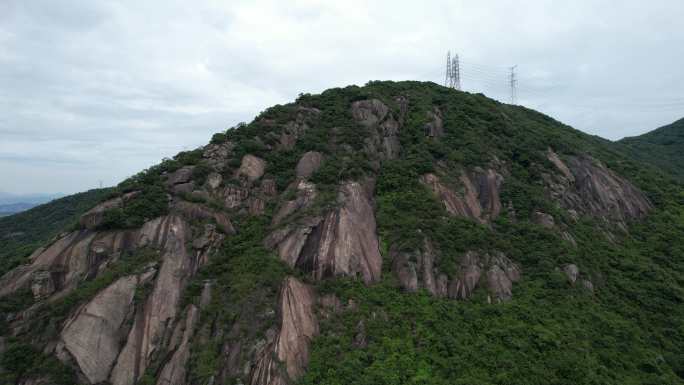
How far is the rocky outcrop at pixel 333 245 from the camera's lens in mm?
21906

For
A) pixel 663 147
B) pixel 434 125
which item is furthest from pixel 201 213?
pixel 663 147

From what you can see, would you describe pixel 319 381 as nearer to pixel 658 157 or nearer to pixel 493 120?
pixel 493 120

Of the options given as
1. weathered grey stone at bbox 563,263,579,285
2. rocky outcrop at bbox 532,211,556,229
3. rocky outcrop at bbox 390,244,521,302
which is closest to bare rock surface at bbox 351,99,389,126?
rocky outcrop at bbox 390,244,521,302

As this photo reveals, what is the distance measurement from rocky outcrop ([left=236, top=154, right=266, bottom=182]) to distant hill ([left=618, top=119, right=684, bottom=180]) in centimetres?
6826

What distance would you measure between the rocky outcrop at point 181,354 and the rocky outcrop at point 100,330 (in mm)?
2788

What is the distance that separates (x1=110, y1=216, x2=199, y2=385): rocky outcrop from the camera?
693 inches

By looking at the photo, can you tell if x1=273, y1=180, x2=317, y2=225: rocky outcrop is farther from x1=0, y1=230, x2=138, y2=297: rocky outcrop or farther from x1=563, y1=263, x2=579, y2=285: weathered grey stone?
x1=563, y1=263, x2=579, y2=285: weathered grey stone

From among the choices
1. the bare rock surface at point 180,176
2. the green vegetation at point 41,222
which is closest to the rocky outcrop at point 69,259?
the bare rock surface at point 180,176

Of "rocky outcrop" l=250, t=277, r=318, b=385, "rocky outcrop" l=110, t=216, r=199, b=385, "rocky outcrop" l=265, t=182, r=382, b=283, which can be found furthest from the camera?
"rocky outcrop" l=265, t=182, r=382, b=283

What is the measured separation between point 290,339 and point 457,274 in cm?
1208

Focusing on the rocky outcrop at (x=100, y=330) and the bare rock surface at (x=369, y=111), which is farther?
the bare rock surface at (x=369, y=111)

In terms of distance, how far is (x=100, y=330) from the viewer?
58.8 ft

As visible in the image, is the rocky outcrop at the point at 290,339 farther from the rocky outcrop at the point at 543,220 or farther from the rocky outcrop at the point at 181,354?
the rocky outcrop at the point at 543,220

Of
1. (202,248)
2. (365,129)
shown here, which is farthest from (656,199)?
(202,248)
